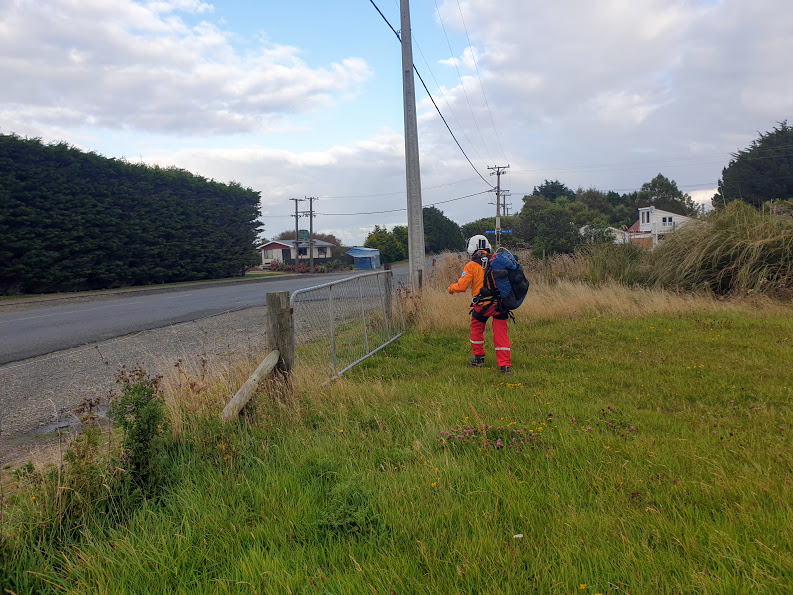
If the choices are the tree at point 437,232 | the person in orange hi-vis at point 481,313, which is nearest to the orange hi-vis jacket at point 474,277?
the person in orange hi-vis at point 481,313

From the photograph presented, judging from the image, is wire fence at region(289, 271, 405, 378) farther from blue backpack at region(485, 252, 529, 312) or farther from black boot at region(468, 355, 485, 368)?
blue backpack at region(485, 252, 529, 312)

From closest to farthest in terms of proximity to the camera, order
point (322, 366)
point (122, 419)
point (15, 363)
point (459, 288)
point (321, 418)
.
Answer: point (122, 419), point (321, 418), point (322, 366), point (459, 288), point (15, 363)

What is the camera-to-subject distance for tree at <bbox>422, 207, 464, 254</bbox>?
70.2 metres

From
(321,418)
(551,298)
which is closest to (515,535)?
(321,418)

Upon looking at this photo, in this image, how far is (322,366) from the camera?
559 cm

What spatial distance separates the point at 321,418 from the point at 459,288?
2.99m

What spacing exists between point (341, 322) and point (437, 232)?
66944mm

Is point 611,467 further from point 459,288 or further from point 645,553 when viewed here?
point 459,288

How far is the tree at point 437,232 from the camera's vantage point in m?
70.2

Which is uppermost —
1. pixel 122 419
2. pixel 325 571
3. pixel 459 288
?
pixel 459 288

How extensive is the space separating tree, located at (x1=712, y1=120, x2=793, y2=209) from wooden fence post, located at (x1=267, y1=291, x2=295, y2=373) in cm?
4729

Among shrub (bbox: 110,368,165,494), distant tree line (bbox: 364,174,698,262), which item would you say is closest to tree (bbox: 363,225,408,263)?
distant tree line (bbox: 364,174,698,262)

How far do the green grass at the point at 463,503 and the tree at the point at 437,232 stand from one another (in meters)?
63.8

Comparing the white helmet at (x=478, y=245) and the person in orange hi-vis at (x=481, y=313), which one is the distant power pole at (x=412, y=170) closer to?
the white helmet at (x=478, y=245)
